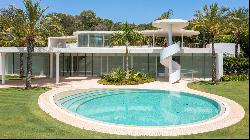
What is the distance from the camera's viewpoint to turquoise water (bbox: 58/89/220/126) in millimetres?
16672

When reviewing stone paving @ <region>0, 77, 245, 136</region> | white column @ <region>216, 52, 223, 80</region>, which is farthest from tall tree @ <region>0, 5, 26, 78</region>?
white column @ <region>216, 52, 223, 80</region>

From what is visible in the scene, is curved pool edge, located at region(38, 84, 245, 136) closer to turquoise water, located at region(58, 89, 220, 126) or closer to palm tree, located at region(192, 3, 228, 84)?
turquoise water, located at region(58, 89, 220, 126)

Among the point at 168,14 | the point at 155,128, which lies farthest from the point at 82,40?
the point at 155,128

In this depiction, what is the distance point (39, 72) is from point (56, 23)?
560 inches

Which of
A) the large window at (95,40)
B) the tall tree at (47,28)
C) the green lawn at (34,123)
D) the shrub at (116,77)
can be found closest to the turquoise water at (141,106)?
the green lawn at (34,123)

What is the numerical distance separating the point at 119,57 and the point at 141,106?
16229 mm

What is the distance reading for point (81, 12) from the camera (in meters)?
92.2

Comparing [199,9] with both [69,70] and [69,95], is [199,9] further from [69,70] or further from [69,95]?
[69,70]

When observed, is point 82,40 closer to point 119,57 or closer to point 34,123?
point 119,57

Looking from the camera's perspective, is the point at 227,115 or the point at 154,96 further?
the point at 154,96

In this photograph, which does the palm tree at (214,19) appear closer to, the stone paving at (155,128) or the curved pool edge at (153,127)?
the stone paving at (155,128)

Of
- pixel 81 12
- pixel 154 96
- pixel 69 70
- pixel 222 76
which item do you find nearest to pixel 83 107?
pixel 154 96

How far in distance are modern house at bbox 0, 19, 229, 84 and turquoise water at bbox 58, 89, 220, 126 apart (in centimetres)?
594

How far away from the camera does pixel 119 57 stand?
36.8m
